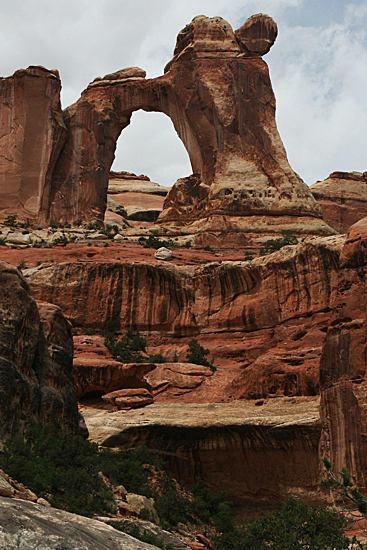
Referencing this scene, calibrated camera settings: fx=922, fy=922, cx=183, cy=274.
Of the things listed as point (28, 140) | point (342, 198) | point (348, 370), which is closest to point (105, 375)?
point (348, 370)

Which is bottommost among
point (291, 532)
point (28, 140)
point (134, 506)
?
point (291, 532)

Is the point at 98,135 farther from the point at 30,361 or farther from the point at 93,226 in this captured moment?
the point at 30,361

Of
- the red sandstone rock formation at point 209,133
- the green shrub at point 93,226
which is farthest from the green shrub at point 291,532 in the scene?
the green shrub at point 93,226

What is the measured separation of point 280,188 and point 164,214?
8.04 metres

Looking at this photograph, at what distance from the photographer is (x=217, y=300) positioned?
4216 cm

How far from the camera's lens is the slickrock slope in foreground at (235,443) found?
2780cm

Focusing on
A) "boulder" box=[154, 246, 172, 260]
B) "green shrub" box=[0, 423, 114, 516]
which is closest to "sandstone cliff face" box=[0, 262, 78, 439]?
"green shrub" box=[0, 423, 114, 516]

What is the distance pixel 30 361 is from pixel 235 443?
921cm

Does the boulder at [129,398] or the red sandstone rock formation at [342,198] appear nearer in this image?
the boulder at [129,398]

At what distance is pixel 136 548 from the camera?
11.2 metres

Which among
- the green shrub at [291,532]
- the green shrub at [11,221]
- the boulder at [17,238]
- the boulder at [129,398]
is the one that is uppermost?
the green shrub at [11,221]

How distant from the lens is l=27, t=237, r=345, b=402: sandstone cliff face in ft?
123

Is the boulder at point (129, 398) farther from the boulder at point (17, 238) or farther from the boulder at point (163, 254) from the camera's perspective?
the boulder at point (17, 238)

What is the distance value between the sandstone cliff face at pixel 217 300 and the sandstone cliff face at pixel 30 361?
10.8 m
